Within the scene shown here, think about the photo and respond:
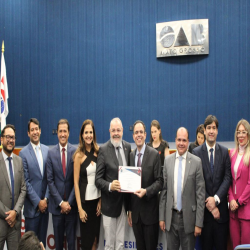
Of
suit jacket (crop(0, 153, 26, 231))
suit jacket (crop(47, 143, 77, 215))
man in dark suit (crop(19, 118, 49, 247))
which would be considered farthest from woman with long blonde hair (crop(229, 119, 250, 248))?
suit jacket (crop(0, 153, 26, 231))

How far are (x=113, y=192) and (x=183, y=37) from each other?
783cm

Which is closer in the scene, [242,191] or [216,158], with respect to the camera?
[242,191]

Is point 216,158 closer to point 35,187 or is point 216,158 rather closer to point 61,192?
point 61,192

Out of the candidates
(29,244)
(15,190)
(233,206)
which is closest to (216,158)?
(233,206)

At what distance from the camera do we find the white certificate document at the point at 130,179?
2699 millimetres

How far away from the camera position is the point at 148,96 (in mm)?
9914

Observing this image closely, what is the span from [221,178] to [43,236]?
7.15 ft

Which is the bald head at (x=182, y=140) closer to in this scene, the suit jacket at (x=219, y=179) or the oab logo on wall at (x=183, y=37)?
the suit jacket at (x=219, y=179)

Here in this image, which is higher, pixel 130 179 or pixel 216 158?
pixel 216 158

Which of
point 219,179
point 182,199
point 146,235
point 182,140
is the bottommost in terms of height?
point 146,235

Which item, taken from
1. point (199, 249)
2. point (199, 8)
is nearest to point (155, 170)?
point (199, 249)

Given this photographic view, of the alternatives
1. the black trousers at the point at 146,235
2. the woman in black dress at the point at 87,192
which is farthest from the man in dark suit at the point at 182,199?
the woman in black dress at the point at 87,192

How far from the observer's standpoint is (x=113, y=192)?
2869mm

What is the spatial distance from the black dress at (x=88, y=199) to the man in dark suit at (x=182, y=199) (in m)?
0.78
